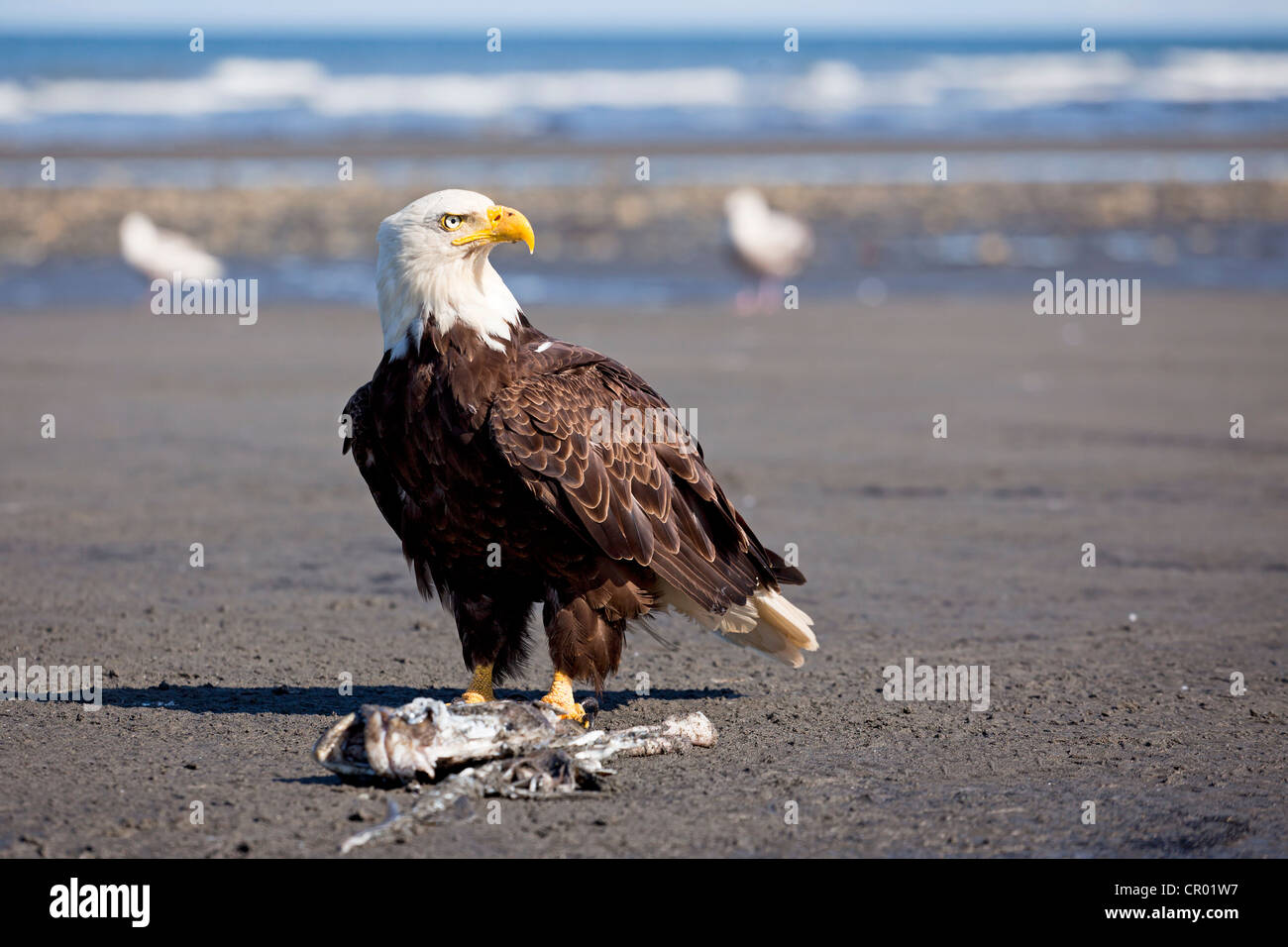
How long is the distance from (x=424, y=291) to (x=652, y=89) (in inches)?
2521

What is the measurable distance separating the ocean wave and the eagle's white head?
49528mm

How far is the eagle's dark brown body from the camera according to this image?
5.37 metres

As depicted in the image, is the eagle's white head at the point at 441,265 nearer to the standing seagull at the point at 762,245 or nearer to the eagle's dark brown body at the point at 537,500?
the eagle's dark brown body at the point at 537,500

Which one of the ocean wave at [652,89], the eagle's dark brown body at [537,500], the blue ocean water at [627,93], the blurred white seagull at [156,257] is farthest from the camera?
the ocean wave at [652,89]

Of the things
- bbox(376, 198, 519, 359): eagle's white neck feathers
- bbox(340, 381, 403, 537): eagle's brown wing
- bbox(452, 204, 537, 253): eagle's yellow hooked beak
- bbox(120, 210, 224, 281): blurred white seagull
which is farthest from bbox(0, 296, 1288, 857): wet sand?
bbox(120, 210, 224, 281): blurred white seagull

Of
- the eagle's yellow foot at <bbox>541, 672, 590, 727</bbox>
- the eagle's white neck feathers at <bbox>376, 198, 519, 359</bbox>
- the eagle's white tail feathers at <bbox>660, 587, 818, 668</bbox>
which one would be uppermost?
the eagle's white neck feathers at <bbox>376, 198, 519, 359</bbox>

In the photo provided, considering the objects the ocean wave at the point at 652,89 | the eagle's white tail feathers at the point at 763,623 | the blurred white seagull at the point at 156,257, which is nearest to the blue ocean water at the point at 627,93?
the ocean wave at the point at 652,89

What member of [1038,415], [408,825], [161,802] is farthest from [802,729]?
[1038,415]

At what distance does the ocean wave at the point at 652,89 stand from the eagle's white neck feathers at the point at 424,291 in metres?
49.5

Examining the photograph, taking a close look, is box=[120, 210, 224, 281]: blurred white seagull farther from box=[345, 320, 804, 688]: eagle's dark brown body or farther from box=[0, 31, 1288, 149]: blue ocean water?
box=[0, 31, 1288, 149]: blue ocean water

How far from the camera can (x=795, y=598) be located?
8227 millimetres

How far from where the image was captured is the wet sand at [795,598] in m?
4.83

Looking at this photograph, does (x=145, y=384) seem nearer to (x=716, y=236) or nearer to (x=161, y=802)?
(x=161, y=802)

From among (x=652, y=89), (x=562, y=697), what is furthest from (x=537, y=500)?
(x=652, y=89)
